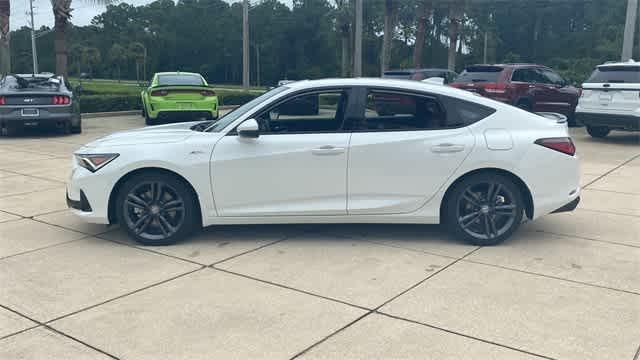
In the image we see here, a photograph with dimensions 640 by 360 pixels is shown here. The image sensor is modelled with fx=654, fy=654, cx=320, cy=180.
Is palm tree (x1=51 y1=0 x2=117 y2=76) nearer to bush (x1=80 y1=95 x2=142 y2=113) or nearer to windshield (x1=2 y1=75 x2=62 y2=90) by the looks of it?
bush (x1=80 y1=95 x2=142 y2=113)

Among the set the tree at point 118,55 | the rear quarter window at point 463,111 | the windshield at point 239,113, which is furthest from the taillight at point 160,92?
the tree at point 118,55

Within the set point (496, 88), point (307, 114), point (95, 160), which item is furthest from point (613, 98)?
point (95, 160)

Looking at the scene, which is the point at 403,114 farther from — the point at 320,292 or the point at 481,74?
the point at 481,74

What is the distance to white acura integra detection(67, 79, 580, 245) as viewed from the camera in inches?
229

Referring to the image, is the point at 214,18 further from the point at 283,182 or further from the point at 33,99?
the point at 283,182

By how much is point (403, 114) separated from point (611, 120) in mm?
9029

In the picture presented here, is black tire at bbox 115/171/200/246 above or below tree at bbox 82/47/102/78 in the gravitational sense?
below

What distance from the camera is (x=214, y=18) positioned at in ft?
324

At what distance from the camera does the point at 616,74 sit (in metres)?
13.5

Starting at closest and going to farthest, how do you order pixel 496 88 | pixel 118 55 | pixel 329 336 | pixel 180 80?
pixel 329 336, pixel 496 88, pixel 180 80, pixel 118 55

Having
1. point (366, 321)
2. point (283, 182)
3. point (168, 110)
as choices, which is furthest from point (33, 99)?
point (366, 321)

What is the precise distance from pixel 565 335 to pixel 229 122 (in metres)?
3.46

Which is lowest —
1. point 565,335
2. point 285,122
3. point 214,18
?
point 565,335

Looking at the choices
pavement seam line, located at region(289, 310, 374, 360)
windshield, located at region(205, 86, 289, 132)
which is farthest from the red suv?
pavement seam line, located at region(289, 310, 374, 360)
